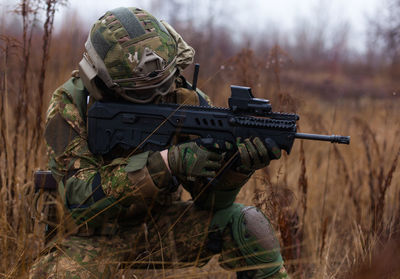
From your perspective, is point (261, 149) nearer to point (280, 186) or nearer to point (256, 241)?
point (256, 241)

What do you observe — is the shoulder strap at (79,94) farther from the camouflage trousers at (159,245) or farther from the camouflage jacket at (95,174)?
the camouflage trousers at (159,245)

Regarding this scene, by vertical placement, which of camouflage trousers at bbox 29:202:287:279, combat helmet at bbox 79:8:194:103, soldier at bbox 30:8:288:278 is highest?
combat helmet at bbox 79:8:194:103

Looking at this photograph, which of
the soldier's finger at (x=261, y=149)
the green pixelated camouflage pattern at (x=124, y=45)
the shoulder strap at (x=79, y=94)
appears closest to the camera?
the soldier's finger at (x=261, y=149)

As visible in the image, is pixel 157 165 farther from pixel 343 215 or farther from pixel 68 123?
pixel 343 215

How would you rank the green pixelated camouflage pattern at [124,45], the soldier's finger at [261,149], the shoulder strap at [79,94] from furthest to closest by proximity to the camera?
the shoulder strap at [79,94]
the green pixelated camouflage pattern at [124,45]
the soldier's finger at [261,149]

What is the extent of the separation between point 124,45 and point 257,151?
77cm

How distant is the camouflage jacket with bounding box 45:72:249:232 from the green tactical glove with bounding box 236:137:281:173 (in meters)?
0.20

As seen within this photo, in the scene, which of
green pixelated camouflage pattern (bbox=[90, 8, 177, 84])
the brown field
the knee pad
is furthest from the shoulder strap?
the knee pad

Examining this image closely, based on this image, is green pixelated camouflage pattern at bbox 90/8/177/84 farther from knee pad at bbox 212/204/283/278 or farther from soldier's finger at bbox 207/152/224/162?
knee pad at bbox 212/204/283/278

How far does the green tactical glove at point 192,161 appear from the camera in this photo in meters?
1.94

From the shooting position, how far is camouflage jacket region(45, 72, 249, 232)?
196 cm

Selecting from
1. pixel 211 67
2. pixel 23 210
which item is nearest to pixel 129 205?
pixel 23 210

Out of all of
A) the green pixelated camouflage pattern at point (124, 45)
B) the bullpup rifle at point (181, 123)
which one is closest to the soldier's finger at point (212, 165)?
the bullpup rifle at point (181, 123)

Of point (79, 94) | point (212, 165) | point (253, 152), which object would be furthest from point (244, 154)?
point (79, 94)
